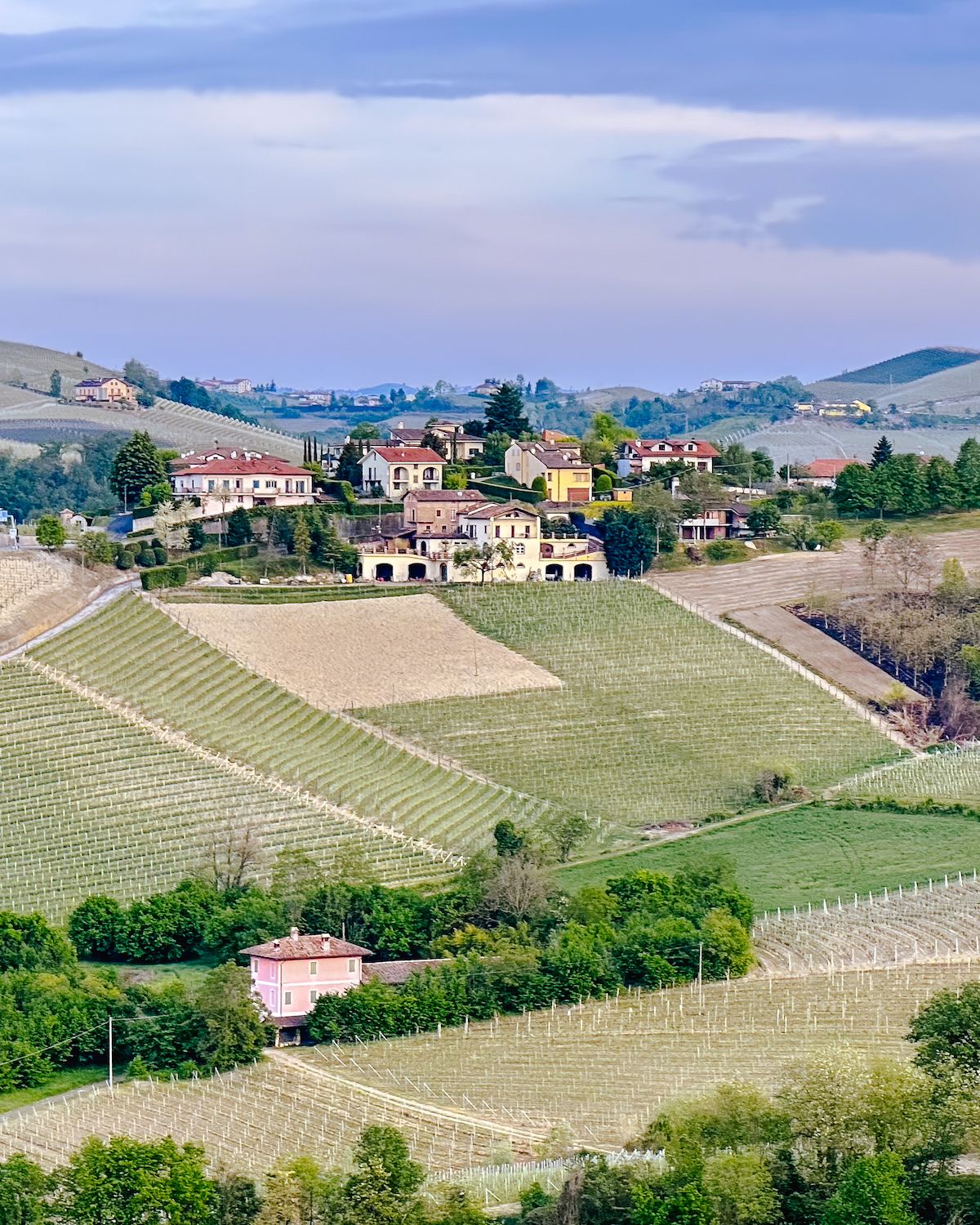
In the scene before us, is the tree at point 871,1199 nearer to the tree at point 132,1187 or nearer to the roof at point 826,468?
the tree at point 132,1187

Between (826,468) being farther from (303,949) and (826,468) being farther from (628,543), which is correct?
(303,949)

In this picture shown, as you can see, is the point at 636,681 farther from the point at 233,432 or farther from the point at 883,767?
the point at 233,432

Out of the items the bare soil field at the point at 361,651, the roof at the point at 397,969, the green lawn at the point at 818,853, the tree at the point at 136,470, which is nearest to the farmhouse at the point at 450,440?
the tree at the point at 136,470

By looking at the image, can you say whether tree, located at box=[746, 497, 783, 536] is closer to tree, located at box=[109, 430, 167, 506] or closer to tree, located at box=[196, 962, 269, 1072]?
tree, located at box=[109, 430, 167, 506]

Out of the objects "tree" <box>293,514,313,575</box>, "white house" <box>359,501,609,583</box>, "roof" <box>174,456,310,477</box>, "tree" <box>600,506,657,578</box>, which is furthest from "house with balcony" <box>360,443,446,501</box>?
"tree" <box>600,506,657,578</box>

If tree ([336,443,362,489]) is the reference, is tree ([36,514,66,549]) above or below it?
below

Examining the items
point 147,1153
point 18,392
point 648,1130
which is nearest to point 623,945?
point 648,1130
